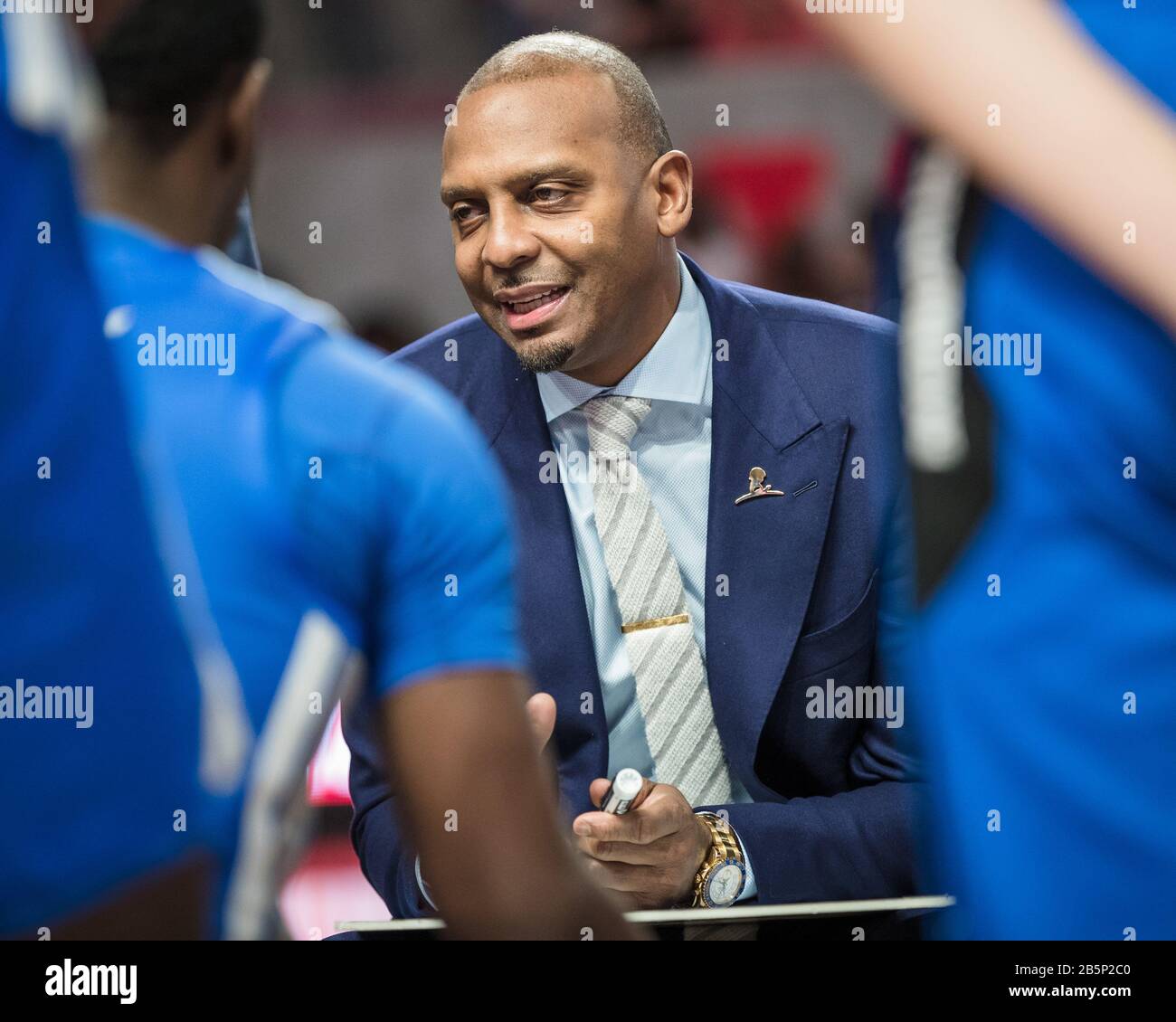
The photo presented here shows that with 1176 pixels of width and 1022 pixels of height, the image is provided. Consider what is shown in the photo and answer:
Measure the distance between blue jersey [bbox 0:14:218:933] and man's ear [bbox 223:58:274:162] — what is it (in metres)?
0.27

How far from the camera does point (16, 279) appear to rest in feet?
3.22

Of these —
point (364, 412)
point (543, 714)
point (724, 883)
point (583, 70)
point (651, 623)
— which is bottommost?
point (724, 883)

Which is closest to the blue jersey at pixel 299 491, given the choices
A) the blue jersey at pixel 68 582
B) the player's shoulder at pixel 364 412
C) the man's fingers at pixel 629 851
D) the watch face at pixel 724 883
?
the player's shoulder at pixel 364 412

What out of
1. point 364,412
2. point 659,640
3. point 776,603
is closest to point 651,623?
point 659,640

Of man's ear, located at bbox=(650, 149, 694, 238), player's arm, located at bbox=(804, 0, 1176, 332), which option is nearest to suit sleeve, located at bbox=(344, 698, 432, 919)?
man's ear, located at bbox=(650, 149, 694, 238)

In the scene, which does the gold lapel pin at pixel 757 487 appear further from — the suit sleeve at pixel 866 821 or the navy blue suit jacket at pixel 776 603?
the suit sleeve at pixel 866 821

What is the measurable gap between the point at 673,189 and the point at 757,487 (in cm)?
43

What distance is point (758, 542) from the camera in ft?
6.09

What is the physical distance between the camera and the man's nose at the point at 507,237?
5.94 feet

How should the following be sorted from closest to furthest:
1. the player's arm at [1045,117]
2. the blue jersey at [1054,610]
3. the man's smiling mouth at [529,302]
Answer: the player's arm at [1045,117] → the blue jersey at [1054,610] → the man's smiling mouth at [529,302]

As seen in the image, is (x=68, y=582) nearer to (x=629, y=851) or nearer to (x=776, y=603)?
(x=629, y=851)

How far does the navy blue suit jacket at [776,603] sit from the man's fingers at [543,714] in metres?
0.04

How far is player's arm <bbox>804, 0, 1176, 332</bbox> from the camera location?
28.3 inches
